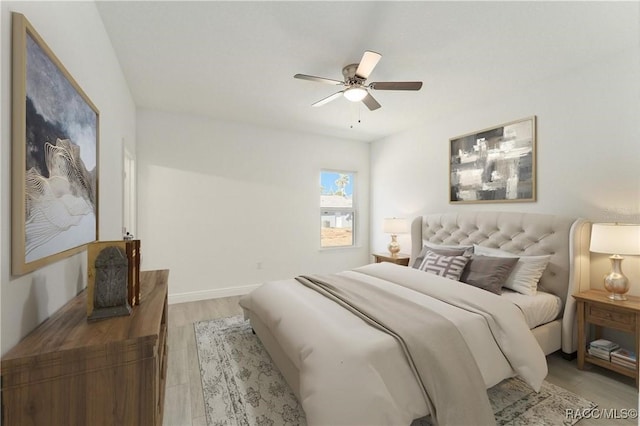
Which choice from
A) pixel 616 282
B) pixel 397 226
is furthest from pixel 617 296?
pixel 397 226

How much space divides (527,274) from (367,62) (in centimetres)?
236

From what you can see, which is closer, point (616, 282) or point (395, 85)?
point (616, 282)

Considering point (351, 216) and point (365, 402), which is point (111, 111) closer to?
point (365, 402)

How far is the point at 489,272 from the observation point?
2553 mm

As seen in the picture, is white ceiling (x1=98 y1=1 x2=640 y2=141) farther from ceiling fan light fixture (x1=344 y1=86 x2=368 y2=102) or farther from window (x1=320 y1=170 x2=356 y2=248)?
window (x1=320 y1=170 x2=356 y2=248)

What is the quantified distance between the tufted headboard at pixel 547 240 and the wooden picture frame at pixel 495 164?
28 cm

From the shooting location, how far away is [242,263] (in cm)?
419

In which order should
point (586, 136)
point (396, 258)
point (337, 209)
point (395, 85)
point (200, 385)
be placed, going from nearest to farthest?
point (200, 385) < point (395, 85) < point (586, 136) < point (396, 258) < point (337, 209)

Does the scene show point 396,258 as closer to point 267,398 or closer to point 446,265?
point 446,265

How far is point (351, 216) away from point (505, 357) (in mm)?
3656

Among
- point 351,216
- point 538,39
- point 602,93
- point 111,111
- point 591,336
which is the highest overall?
point 538,39

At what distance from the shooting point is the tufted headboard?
2.37m

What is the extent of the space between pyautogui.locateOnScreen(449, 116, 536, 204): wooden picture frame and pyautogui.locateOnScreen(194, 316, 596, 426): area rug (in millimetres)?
1872

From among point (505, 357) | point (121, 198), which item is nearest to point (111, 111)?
point (121, 198)
